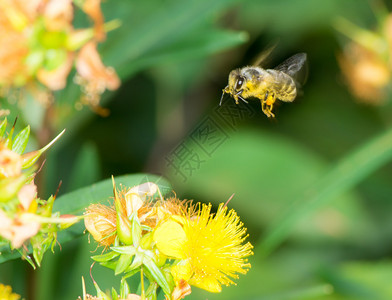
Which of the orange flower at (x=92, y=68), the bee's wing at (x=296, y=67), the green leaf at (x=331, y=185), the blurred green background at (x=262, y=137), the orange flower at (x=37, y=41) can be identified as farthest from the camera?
the blurred green background at (x=262, y=137)

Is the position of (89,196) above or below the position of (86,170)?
above

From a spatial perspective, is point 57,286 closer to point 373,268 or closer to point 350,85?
point 373,268

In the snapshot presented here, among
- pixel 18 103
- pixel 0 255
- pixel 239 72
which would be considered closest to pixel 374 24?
pixel 239 72

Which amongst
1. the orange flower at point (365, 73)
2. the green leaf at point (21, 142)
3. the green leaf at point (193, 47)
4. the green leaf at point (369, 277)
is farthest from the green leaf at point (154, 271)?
the orange flower at point (365, 73)

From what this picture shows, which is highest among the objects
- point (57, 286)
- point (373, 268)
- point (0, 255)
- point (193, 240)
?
point (0, 255)

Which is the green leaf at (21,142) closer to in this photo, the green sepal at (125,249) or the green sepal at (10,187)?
the green sepal at (10,187)

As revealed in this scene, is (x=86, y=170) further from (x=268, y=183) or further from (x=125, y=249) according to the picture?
(x=268, y=183)

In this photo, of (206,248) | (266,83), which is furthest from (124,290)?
(266,83)
